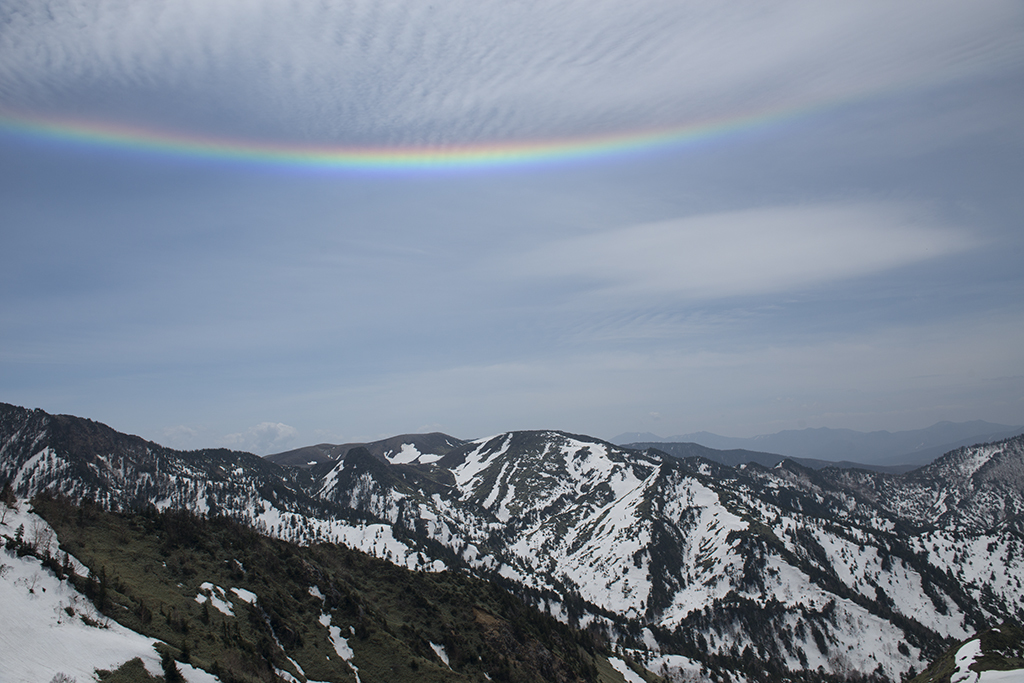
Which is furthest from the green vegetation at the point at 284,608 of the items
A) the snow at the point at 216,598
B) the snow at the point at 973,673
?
the snow at the point at 973,673

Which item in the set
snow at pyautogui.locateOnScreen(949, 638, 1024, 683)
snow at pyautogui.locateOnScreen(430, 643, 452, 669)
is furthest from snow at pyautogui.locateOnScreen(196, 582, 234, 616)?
snow at pyautogui.locateOnScreen(949, 638, 1024, 683)

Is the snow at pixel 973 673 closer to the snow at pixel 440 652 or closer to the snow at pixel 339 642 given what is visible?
the snow at pixel 440 652

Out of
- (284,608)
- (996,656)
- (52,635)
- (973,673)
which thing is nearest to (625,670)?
(973,673)

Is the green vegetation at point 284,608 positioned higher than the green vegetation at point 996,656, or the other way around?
the green vegetation at point 284,608

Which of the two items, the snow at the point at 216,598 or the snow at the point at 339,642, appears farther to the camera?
the snow at the point at 339,642

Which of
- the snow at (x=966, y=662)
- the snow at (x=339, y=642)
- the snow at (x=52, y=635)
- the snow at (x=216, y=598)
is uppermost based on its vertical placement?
the snow at (x=52, y=635)

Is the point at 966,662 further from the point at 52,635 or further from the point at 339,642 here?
the point at 52,635

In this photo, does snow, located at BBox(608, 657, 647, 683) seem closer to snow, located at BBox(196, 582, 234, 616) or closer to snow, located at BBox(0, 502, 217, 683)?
snow, located at BBox(196, 582, 234, 616)

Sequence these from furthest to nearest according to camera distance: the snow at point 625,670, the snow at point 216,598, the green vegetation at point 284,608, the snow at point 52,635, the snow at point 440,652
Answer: the snow at point 625,670 → the snow at point 440,652 → the snow at point 216,598 → the green vegetation at point 284,608 → the snow at point 52,635

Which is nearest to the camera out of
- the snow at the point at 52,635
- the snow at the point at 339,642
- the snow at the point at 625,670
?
the snow at the point at 52,635
